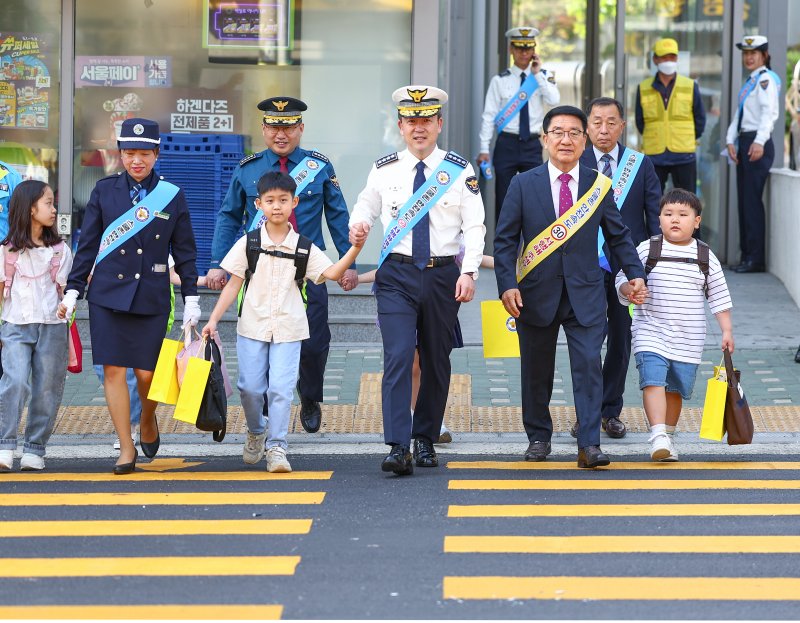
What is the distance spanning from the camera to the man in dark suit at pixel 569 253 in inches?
317

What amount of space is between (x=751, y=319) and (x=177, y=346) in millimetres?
6001

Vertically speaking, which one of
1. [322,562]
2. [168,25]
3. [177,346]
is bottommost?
[322,562]

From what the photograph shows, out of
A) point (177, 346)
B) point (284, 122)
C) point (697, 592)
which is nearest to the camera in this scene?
point (697, 592)

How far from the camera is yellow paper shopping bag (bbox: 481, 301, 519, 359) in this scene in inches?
332

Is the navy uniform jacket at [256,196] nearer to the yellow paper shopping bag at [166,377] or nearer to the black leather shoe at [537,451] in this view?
the yellow paper shopping bag at [166,377]

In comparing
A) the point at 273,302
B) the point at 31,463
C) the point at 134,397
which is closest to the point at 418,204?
the point at 273,302

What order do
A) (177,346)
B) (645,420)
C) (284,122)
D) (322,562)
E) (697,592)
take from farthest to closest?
(645,420) → (284,122) → (177,346) → (322,562) → (697,592)

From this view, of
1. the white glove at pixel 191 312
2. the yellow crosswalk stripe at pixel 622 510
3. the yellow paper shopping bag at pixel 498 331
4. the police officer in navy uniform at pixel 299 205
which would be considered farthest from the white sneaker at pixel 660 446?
the white glove at pixel 191 312

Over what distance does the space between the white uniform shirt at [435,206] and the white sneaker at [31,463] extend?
2.05m

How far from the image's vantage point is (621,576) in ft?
19.7

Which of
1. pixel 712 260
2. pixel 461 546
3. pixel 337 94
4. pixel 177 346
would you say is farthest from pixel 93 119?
pixel 461 546

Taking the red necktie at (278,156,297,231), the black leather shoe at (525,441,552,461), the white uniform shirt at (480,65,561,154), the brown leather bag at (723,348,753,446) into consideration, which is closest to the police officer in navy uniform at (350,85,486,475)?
the black leather shoe at (525,441,552,461)

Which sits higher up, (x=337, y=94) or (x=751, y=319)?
(x=337, y=94)

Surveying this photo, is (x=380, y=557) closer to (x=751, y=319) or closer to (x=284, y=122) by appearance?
(x=284, y=122)
